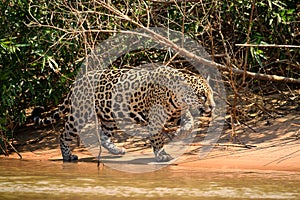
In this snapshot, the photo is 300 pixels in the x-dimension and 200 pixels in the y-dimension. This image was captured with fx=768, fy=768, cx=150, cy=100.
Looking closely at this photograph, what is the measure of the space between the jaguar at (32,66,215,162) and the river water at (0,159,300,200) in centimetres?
77

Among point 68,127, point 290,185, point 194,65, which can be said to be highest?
point 194,65

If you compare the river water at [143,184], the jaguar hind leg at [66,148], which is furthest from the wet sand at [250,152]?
→ the river water at [143,184]

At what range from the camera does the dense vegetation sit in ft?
29.7

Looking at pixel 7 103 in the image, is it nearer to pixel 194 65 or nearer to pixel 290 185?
pixel 194 65

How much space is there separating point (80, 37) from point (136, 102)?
3.50 feet

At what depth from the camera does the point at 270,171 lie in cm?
752

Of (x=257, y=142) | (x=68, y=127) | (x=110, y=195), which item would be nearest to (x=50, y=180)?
(x=110, y=195)

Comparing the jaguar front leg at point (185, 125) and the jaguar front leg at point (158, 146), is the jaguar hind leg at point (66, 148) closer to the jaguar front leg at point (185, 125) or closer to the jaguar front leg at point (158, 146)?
the jaguar front leg at point (158, 146)

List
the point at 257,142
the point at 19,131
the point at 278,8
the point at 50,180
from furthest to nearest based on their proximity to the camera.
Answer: the point at 19,131 → the point at 278,8 → the point at 257,142 → the point at 50,180

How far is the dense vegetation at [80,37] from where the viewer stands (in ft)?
29.7

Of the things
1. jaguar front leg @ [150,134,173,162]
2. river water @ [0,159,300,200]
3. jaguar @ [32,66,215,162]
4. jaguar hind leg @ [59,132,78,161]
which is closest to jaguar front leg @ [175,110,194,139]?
jaguar @ [32,66,215,162]

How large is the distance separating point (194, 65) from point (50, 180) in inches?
130

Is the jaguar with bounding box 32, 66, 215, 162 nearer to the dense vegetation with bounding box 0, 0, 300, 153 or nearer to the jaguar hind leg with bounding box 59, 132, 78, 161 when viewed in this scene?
the jaguar hind leg with bounding box 59, 132, 78, 161

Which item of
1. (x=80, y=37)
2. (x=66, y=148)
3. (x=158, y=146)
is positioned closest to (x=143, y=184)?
(x=158, y=146)
